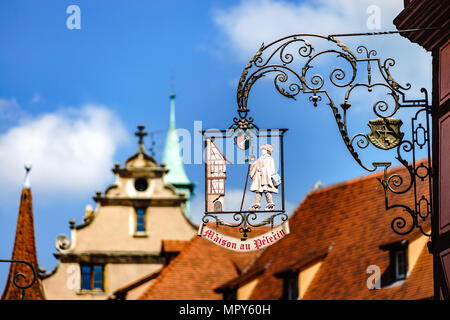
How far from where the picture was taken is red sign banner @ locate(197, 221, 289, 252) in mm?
11789

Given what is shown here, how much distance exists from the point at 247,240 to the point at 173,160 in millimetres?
45334

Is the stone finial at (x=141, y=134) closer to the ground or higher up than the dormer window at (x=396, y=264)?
higher up

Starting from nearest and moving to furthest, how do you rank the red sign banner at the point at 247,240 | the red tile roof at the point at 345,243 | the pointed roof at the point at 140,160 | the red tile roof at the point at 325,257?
the red sign banner at the point at 247,240 → the red tile roof at the point at 345,243 → the red tile roof at the point at 325,257 → the pointed roof at the point at 140,160

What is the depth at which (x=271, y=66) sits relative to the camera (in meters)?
12.3

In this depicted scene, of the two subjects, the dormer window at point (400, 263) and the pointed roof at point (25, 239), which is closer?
the dormer window at point (400, 263)

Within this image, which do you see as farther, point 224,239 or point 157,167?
point 157,167

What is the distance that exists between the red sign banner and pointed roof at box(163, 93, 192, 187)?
4208 cm

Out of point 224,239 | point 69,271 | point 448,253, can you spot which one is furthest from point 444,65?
point 69,271

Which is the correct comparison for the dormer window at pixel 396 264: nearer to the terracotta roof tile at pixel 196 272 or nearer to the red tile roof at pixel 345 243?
the red tile roof at pixel 345 243

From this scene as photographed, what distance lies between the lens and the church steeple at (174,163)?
5505cm

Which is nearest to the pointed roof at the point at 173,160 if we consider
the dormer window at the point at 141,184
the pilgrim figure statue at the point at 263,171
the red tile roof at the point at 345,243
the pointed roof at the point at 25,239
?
the pointed roof at the point at 25,239

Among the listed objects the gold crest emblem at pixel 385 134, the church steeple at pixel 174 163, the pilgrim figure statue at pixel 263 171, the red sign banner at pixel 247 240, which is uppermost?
the church steeple at pixel 174 163
